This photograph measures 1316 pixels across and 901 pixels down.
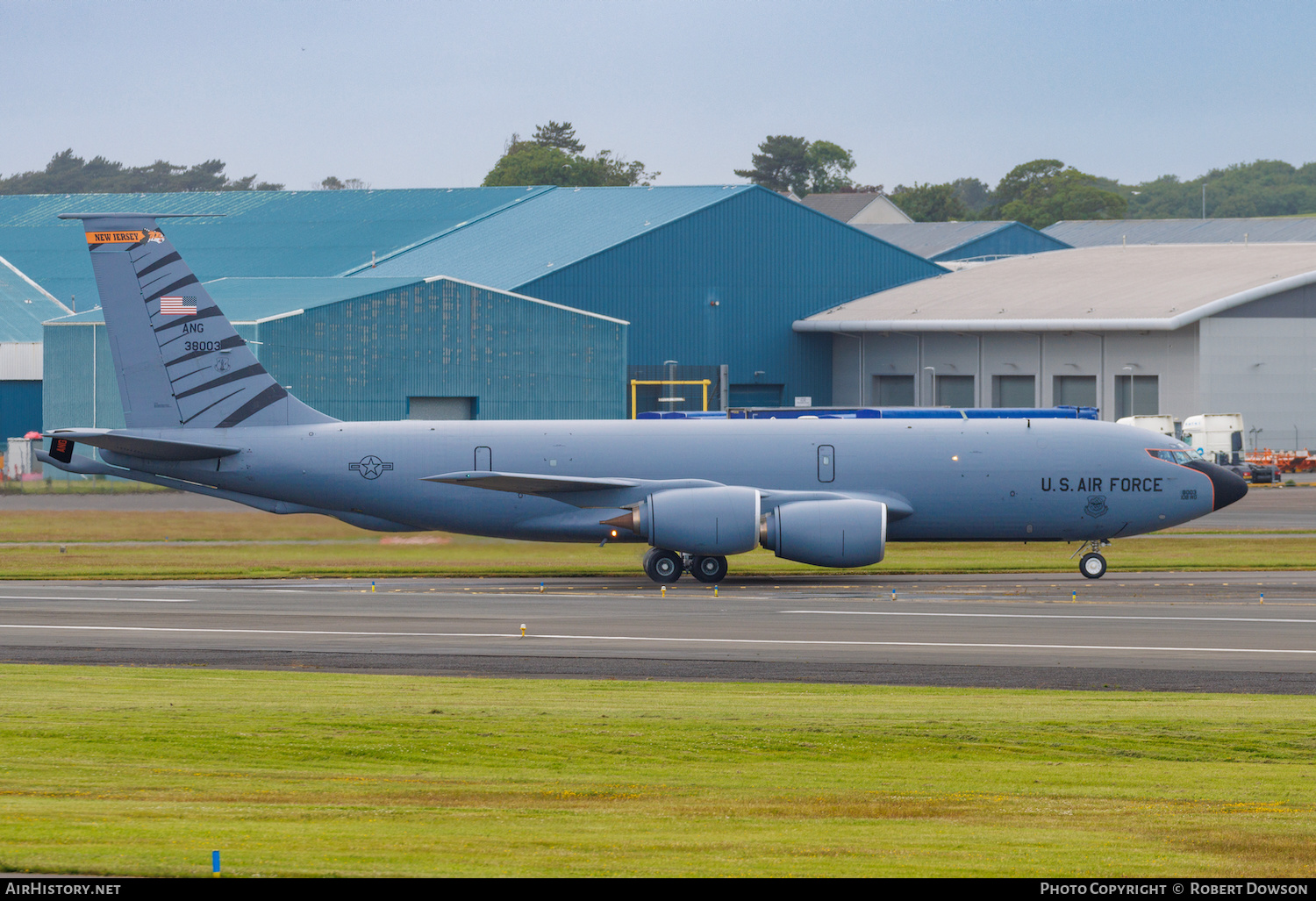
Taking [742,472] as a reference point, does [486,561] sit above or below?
below

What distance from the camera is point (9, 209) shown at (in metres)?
103

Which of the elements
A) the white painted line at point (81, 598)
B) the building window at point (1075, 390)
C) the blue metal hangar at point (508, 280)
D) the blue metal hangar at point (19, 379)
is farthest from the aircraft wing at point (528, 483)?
the building window at point (1075, 390)

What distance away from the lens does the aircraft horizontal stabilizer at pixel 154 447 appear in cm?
3806

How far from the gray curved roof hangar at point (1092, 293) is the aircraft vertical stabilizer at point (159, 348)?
54.2 meters

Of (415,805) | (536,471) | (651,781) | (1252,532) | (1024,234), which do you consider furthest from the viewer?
(1024,234)

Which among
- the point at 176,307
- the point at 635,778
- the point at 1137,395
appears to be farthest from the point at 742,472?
the point at 1137,395

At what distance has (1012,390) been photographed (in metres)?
88.8

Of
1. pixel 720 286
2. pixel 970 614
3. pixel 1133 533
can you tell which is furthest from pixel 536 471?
pixel 720 286

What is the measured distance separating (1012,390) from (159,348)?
5968 cm

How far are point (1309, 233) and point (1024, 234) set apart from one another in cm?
4046

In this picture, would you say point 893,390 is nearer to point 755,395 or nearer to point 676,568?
point 755,395

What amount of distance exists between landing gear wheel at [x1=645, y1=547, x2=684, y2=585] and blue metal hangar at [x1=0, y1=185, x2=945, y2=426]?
3001cm

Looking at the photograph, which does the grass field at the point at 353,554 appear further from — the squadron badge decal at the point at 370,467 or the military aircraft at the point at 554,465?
the squadron badge decal at the point at 370,467
